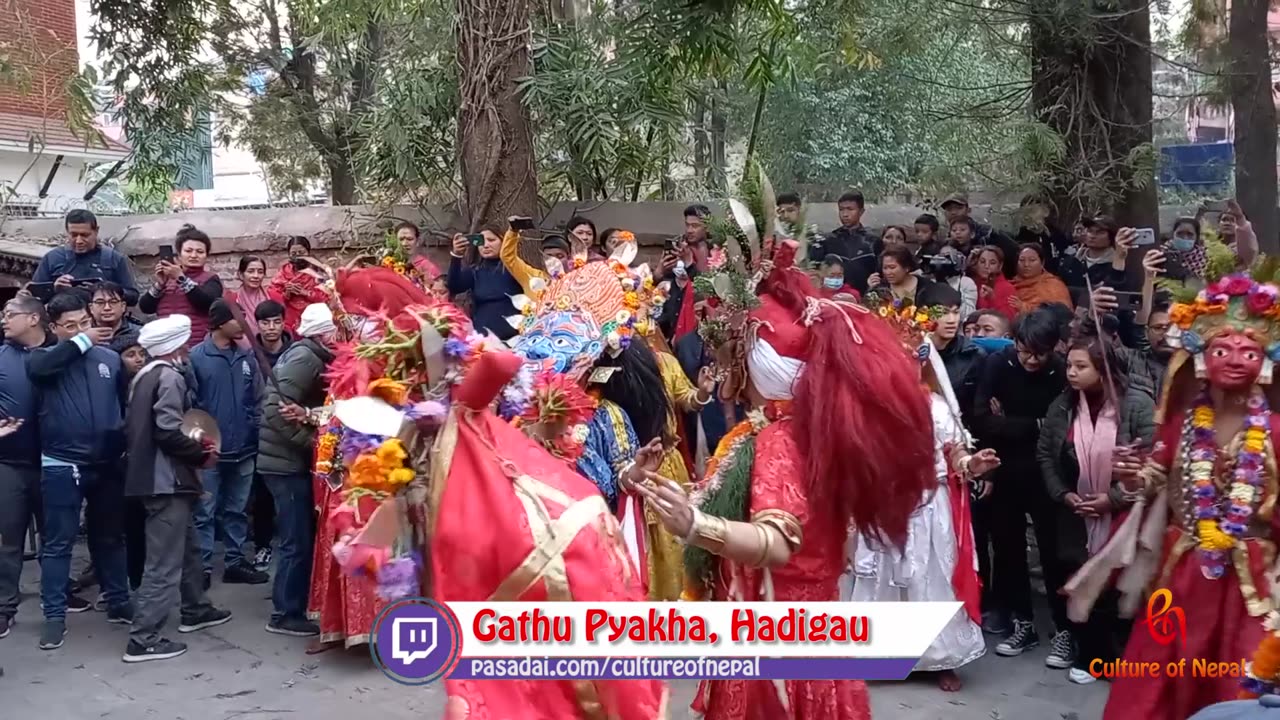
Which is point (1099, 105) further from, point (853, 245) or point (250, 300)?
point (250, 300)

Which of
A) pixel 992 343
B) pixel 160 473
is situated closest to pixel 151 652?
pixel 160 473

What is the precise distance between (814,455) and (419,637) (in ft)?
4.09

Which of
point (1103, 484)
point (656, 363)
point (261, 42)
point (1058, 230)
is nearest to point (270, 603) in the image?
point (656, 363)

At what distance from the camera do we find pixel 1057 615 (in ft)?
19.3

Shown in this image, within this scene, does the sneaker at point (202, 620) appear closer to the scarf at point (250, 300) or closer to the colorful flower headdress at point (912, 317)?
the scarf at point (250, 300)

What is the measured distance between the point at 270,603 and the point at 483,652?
4.72 metres

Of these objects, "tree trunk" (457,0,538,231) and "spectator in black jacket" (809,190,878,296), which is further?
"tree trunk" (457,0,538,231)

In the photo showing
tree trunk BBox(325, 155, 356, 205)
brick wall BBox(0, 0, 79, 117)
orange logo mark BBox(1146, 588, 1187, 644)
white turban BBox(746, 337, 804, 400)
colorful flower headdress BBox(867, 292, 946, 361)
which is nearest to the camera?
white turban BBox(746, 337, 804, 400)

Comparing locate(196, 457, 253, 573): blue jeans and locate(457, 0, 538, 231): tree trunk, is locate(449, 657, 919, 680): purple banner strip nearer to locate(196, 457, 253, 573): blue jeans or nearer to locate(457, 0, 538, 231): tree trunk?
locate(196, 457, 253, 573): blue jeans

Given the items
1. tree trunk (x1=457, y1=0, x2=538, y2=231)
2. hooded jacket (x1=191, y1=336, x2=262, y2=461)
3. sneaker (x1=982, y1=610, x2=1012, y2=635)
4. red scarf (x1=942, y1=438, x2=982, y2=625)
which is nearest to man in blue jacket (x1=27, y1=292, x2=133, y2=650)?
hooded jacket (x1=191, y1=336, x2=262, y2=461)

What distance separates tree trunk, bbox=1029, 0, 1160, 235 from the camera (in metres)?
8.66

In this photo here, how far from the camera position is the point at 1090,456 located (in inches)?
211

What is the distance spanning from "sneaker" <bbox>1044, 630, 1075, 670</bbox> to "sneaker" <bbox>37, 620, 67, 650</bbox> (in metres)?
5.42

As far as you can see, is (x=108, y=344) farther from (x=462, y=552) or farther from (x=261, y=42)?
(x=261, y=42)
